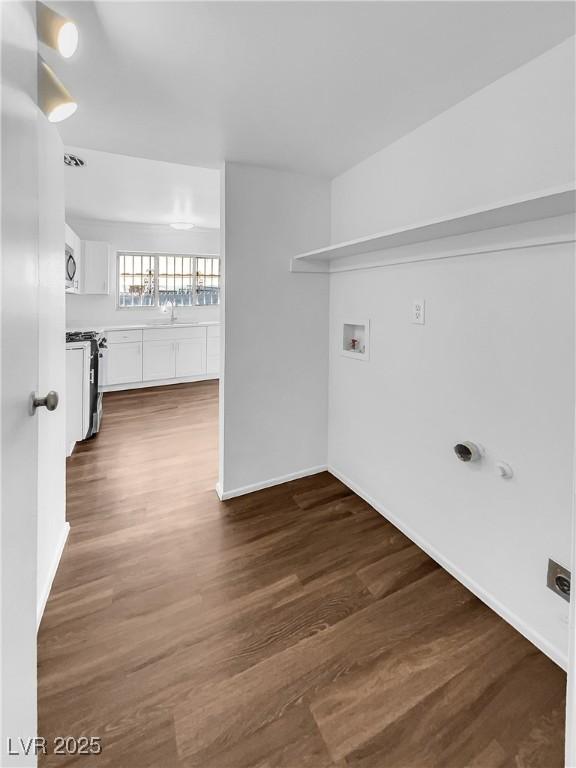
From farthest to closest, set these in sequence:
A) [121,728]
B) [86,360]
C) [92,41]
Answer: [86,360]
[92,41]
[121,728]

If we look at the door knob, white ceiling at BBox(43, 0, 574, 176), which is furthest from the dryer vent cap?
the door knob

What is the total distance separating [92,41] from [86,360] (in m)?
2.65

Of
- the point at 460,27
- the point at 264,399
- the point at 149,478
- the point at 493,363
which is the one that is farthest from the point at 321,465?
the point at 460,27

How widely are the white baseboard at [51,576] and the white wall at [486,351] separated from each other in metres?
1.84

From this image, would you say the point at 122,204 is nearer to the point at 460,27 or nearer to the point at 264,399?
the point at 264,399

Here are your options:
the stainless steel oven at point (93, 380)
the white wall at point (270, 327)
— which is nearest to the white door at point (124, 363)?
the stainless steel oven at point (93, 380)

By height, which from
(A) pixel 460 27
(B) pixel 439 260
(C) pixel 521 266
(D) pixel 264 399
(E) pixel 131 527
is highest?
(A) pixel 460 27

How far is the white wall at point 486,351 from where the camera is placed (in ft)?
4.92

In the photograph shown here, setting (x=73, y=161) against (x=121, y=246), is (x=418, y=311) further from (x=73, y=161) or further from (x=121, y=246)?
(x=121, y=246)

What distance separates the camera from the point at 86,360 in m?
3.63

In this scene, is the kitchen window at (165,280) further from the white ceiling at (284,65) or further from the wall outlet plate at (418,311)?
the wall outlet plate at (418,311)

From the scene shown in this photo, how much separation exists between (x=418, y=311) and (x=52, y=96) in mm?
1830

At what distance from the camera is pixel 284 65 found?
1582mm

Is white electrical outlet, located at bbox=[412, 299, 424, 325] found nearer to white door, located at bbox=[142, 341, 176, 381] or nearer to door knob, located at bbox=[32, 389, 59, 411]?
door knob, located at bbox=[32, 389, 59, 411]
